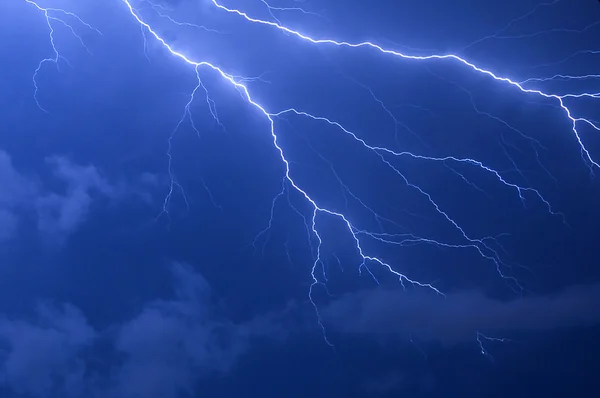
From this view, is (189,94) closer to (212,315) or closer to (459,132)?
(212,315)

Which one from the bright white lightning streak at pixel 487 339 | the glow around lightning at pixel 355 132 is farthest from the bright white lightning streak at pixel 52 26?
the bright white lightning streak at pixel 487 339

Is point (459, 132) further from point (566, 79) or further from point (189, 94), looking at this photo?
point (189, 94)

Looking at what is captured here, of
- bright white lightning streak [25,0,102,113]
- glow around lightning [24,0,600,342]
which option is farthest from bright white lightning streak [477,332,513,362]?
bright white lightning streak [25,0,102,113]

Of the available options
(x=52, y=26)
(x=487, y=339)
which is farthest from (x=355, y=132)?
(x=52, y=26)

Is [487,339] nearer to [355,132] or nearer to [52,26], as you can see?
[355,132]

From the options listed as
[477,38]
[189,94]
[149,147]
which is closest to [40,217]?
[149,147]

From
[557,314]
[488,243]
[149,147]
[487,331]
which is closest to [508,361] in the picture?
[487,331]

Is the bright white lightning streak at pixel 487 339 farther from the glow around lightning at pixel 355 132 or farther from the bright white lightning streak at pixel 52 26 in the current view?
the bright white lightning streak at pixel 52 26

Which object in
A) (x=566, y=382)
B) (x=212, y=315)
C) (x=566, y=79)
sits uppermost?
(x=566, y=79)

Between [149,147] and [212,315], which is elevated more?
[149,147]

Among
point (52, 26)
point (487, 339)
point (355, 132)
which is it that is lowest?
point (487, 339)
